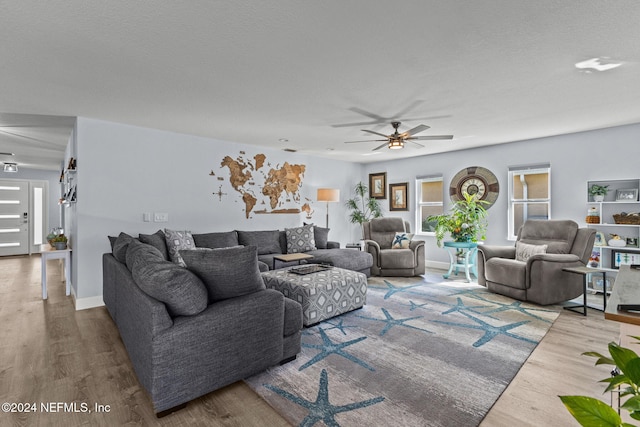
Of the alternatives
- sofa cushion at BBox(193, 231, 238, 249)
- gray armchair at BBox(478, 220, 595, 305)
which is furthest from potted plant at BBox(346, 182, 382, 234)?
sofa cushion at BBox(193, 231, 238, 249)

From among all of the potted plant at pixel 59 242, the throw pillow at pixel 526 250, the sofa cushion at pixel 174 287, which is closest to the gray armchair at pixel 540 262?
the throw pillow at pixel 526 250

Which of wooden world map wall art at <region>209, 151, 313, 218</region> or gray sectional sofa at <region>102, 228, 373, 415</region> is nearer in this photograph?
gray sectional sofa at <region>102, 228, 373, 415</region>

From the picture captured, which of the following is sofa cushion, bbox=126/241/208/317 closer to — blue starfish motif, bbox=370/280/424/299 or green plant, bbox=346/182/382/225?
blue starfish motif, bbox=370/280/424/299

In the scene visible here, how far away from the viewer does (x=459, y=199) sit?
629cm

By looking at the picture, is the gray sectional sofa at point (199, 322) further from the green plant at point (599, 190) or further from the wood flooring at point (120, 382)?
the green plant at point (599, 190)

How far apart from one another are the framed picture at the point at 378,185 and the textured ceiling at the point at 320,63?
3269 mm

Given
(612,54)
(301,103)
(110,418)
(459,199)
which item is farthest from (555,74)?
(110,418)

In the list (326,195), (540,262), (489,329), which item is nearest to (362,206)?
(326,195)

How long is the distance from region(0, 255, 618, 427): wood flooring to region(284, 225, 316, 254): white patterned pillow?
2.85 meters

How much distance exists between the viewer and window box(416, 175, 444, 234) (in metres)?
6.72

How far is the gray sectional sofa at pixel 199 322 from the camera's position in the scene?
1.89 metres

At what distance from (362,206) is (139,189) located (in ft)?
16.4

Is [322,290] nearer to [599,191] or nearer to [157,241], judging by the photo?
[157,241]

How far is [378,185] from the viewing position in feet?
25.4
